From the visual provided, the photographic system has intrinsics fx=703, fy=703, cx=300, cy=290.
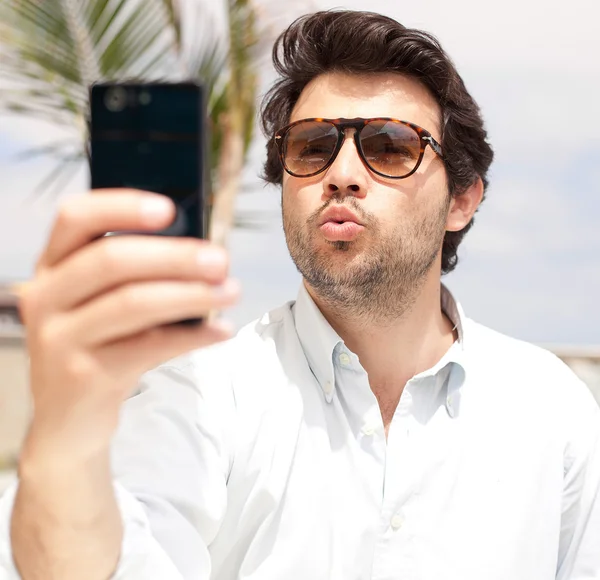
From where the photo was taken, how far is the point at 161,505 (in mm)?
1146

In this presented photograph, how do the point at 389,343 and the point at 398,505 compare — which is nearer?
the point at 398,505

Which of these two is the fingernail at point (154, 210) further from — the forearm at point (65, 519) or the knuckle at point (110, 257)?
the forearm at point (65, 519)

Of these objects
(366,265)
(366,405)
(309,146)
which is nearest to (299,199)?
(309,146)

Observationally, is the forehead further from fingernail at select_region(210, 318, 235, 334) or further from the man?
fingernail at select_region(210, 318, 235, 334)

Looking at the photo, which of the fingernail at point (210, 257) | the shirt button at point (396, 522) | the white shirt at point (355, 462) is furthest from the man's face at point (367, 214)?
the fingernail at point (210, 257)

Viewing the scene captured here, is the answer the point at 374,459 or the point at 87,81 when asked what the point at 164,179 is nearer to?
the point at 374,459

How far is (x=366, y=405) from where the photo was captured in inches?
64.4

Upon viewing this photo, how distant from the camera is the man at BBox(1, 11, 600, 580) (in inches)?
52.3

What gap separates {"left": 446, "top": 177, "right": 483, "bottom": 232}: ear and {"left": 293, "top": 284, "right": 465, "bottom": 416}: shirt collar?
1.30ft

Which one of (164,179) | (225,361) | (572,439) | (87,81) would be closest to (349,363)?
(225,361)

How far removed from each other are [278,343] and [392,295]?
0.32 metres

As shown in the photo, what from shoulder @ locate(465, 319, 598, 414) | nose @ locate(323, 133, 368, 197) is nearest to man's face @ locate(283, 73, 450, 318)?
nose @ locate(323, 133, 368, 197)

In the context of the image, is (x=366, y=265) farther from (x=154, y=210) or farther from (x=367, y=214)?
(x=154, y=210)

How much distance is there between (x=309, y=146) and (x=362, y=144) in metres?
0.14
